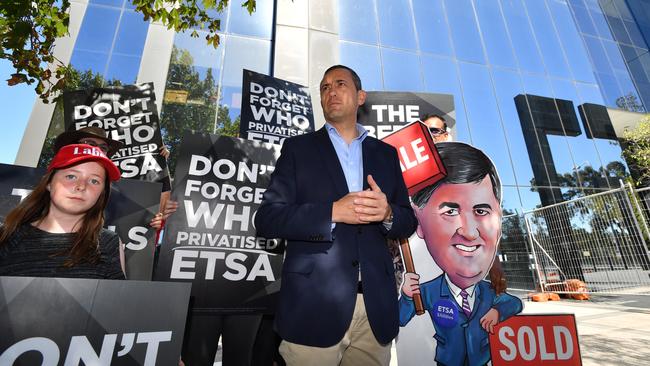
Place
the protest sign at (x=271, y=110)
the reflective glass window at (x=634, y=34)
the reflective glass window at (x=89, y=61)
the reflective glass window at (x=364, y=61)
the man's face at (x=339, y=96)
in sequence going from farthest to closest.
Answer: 1. the reflective glass window at (x=634, y=34)
2. the reflective glass window at (x=364, y=61)
3. the reflective glass window at (x=89, y=61)
4. the protest sign at (x=271, y=110)
5. the man's face at (x=339, y=96)

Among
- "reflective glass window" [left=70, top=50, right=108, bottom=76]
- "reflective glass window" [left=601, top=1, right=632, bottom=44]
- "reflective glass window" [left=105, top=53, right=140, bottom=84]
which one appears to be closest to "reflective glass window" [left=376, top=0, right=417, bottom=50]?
"reflective glass window" [left=105, top=53, right=140, bottom=84]

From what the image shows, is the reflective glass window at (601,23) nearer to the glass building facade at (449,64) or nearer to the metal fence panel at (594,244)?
the glass building facade at (449,64)

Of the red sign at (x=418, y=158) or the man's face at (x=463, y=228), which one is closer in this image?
the man's face at (x=463, y=228)

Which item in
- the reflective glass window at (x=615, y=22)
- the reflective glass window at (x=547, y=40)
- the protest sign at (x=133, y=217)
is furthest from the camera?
the reflective glass window at (x=615, y=22)

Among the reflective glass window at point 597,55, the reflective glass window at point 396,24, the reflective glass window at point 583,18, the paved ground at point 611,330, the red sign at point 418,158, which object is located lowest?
the paved ground at point 611,330

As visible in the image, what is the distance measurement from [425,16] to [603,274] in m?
9.75

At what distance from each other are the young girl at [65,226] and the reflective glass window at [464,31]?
12216 millimetres

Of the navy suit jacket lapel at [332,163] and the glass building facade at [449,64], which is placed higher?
the glass building facade at [449,64]

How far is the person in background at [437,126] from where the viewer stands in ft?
10.5

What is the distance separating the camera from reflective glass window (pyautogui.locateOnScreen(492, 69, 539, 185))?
34.3ft

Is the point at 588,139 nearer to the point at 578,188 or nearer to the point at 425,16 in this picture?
the point at 578,188

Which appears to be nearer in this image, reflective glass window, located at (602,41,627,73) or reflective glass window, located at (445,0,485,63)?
reflective glass window, located at (445,0,485,63)

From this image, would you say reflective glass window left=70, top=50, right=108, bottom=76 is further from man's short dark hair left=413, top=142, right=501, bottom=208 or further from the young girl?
man's short dark hair left=413, top=142, right=501, bottom=208

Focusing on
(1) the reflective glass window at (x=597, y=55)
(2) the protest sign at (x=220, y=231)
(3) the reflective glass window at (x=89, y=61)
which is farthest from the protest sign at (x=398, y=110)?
(1) the reflective glass window at (x=597, y=55)
